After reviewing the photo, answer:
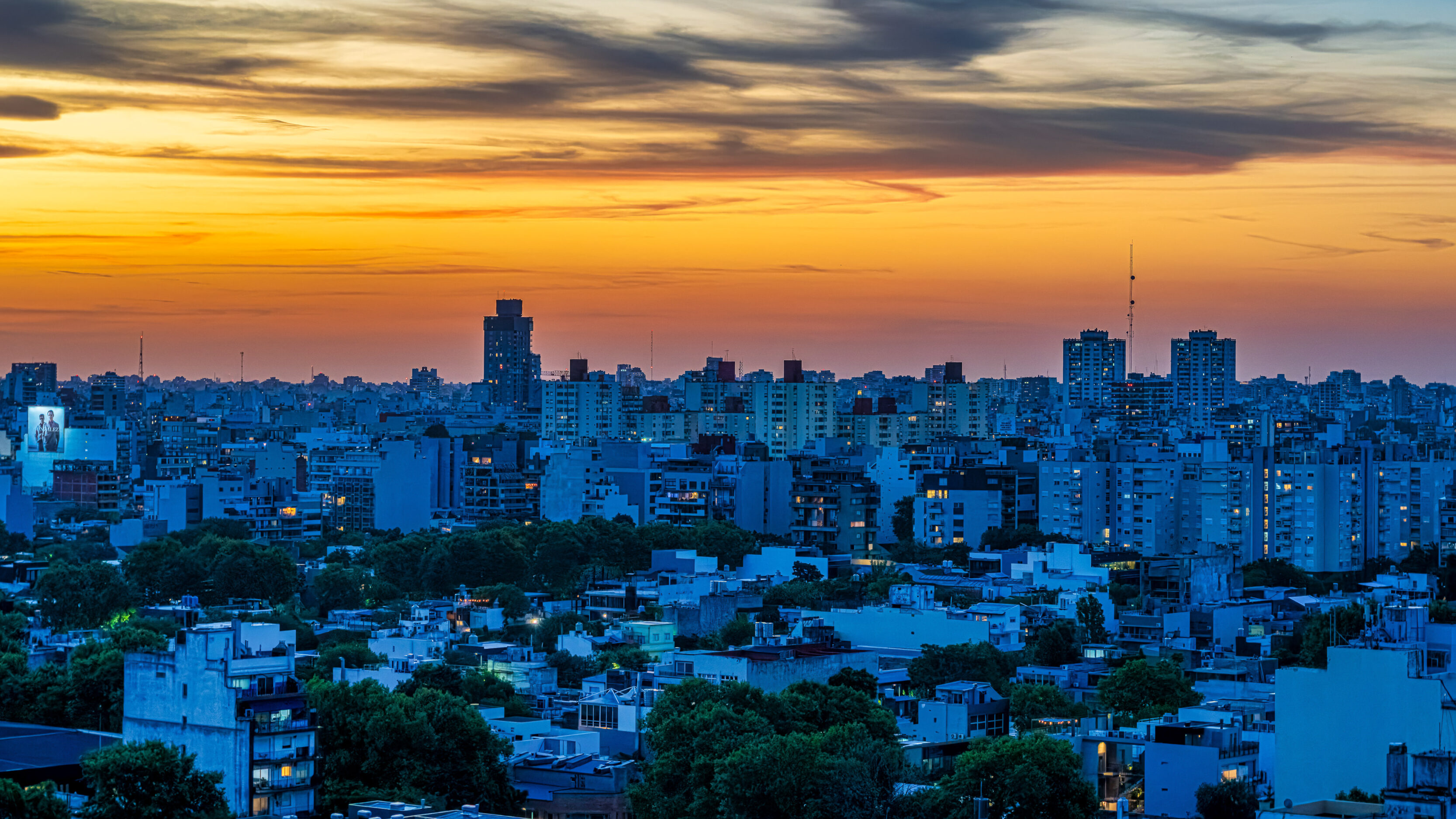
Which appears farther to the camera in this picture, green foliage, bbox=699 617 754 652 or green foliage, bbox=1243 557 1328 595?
green foliage, bbox=1243 557 1328 595

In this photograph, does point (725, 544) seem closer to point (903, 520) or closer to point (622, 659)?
point (903, 520)

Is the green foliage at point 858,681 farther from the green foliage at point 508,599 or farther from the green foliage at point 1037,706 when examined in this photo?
the green foliage at point 508,599

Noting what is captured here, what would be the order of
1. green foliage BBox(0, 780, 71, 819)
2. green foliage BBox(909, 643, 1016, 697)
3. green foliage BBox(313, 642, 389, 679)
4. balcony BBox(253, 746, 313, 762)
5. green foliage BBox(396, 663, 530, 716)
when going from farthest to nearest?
green foliage BBox(909, 643, 1016, 697) → green foliage BBox(313, 642, 389, 679) → green foliage BBox(396, 663, 530, 716) → balcony BBox(253, 746, 313, 762) → green foliage BBox(0, 780, 71, 819)

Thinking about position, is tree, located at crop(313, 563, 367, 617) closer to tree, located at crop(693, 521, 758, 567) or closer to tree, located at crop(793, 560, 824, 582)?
tree, located at crop(693, 521, 758, 567)

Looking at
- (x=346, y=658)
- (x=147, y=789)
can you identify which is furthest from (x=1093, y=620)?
(x=147, y=789)

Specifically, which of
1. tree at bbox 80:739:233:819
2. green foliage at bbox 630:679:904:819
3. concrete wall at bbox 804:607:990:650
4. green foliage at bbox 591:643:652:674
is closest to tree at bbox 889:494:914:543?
concrete wall at bbox 804:607:990:650

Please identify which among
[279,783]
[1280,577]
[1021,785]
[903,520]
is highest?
[903,520]

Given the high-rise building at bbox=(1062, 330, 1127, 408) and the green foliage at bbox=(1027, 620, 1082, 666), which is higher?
the high-rise building at bbox=(1062, 330, 1127, 408)
